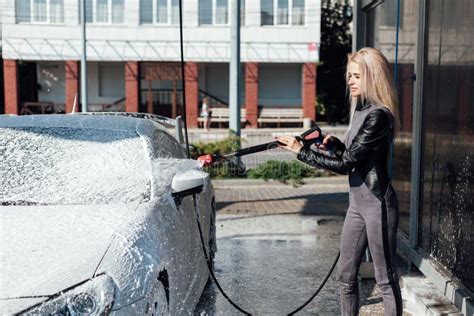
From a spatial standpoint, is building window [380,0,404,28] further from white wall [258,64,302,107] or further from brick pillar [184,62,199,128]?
white wall [258,64,302,107]

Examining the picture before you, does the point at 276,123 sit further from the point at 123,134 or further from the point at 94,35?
the point at 123,134

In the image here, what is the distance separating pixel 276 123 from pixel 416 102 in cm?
2583

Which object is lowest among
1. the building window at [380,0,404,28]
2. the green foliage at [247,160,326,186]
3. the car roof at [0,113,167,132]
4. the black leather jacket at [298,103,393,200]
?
the green foliage at [247,160,326,186]

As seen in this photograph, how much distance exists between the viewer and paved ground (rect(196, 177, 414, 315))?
4.96 m

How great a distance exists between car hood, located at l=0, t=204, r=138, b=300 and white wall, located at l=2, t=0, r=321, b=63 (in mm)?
27556

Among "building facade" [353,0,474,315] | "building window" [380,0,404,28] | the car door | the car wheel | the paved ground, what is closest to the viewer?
the car wheel

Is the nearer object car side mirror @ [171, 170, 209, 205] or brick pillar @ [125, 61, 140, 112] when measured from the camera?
car side mirror @ [171, 170, 209, 205]

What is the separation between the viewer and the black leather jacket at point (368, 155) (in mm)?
3506

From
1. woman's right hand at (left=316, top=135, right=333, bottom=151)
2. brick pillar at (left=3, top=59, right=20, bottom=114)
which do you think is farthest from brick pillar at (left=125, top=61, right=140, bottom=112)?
Answer: woman's right hand at (left=316, top=135, right=333, bottom=151)

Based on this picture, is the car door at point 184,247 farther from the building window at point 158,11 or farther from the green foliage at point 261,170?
the building window at point 158,11

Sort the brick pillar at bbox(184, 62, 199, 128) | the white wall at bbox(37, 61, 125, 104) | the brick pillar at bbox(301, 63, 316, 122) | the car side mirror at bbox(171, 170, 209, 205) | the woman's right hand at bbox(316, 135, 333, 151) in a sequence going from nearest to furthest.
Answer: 1. the car side mirror at bbox(171, 170, 209, 205)
2. the woman's right hand at bbox(316, 135, 333, 151)
3. the brick pillar at bbox(184, 62, 199, 128)
4. the brick pillar at bbox(301, 63, 316, 122)
5. the white wall at bbox(37, 61, 125, 104)

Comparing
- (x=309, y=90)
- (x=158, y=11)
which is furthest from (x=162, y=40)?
(x=309, y=90)

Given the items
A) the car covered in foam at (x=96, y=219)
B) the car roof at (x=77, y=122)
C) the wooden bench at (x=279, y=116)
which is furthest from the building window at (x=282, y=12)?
the car roof at (x=77, y=122)

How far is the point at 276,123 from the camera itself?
31094mm
